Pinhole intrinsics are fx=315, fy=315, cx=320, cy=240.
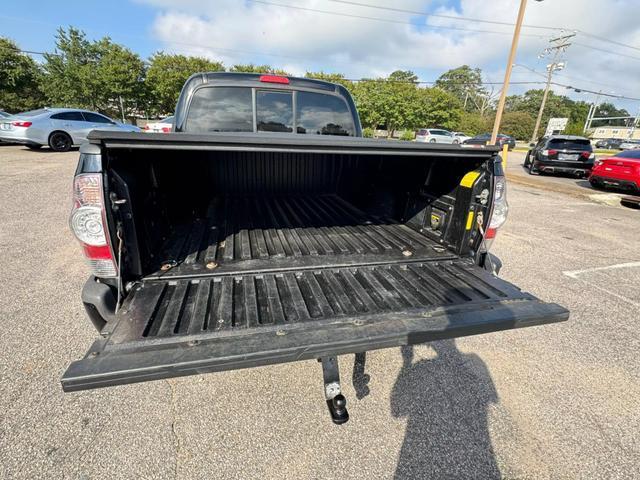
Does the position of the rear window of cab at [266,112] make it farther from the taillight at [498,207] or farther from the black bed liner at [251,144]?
the taillight at [498,207]

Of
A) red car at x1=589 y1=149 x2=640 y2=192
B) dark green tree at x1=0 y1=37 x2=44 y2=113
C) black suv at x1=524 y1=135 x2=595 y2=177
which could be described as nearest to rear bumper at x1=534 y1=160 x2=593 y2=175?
black suv at x1=524 y1=135 x2=595 y2=177

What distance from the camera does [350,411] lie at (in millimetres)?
2035

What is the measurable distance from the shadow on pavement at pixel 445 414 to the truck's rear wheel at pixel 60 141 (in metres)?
15.4

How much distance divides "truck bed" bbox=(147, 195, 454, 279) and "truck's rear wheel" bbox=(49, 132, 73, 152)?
12747 mm

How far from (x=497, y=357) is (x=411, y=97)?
37.0 metres

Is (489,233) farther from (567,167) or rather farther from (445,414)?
(567,167)

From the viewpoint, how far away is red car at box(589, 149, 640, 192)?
9117 millimetres

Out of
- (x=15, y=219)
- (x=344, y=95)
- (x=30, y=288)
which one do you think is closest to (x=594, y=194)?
(x=344, y=95)

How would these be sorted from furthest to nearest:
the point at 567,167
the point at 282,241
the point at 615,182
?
the point at 567,167 → the point at 615,182 → the point at 282,241

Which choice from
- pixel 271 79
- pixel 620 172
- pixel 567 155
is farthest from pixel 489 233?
pixel 567 155

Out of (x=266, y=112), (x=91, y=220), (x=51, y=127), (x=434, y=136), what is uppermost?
(x=266, y=112)

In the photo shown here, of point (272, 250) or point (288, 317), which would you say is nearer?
point (288, 317)

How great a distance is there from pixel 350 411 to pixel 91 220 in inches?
73.5

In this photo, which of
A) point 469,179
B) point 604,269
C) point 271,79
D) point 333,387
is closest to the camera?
point 333,387
